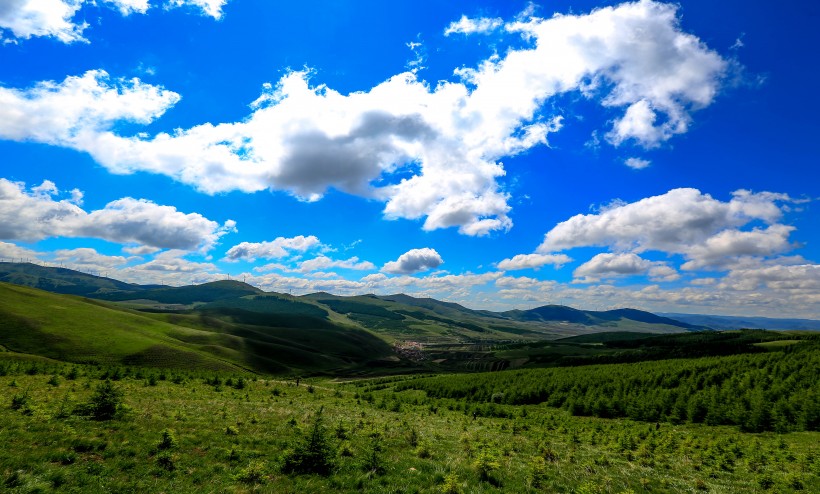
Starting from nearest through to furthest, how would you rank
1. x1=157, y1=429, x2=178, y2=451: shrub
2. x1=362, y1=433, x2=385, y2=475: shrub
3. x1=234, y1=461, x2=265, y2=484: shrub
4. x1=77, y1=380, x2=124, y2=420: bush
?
1. x1=234, y1=461, x2=265, y2=484: shrub
2. x1=362, y1=433, x2=385, y2=475: shrub
3. x1=157, y1=429, x2=178, y2=451: shrub
4. x1=77, y1=380, x2=124, y2=420: bush

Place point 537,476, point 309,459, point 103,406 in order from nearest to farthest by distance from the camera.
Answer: point 309,459 → point 537,476 → point 103,406

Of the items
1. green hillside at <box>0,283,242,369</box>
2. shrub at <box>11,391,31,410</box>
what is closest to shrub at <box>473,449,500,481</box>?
shrub at <box>11,391,31,410</box>

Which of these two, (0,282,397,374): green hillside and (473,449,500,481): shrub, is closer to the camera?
(473,449,500,481): shrub

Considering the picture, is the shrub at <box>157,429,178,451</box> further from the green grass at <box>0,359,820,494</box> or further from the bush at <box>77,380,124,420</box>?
the bush at <box>77,380,124,420</box>

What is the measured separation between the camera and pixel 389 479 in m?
18.1

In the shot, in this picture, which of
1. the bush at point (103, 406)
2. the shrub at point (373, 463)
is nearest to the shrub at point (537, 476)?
the shrub at point (373, 463)

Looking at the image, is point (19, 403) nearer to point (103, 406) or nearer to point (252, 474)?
point (103, 406)

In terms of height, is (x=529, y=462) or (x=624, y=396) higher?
(x=529, y=462)

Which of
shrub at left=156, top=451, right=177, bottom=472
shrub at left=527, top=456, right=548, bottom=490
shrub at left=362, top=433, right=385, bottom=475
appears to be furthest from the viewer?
shrub at left=362, top=433, right=385, bottom=475

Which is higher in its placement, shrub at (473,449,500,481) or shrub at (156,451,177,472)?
shrub at (156,451,177,472)

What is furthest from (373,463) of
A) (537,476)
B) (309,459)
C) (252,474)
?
(537,476)

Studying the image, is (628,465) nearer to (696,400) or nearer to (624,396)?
(696,400)

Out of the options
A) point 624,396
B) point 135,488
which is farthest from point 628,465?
point 624,396

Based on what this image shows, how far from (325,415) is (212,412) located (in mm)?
10515
